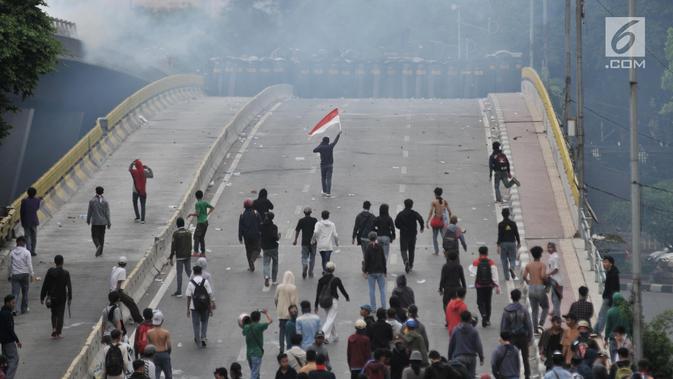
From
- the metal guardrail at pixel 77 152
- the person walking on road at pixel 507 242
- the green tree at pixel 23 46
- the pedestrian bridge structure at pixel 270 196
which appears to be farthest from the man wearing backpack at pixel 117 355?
the metal guardrail at pixel 77 152

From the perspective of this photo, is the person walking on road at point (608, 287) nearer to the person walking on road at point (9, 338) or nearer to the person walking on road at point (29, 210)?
the person walking on road at point (9, 338)

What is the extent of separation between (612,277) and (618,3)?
86652mm

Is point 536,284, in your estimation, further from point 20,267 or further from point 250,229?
point 20,267

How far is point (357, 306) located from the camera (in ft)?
83.5

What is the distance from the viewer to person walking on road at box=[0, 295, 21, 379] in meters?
20.5

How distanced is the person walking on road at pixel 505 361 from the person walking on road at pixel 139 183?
46.2 ft

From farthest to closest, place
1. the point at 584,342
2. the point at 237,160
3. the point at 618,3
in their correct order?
the point at 618,3
the point at 237,160
the point at 584,342

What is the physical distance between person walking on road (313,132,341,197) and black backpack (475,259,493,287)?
10.3 meters

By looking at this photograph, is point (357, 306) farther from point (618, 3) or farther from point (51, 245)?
point (618, 3)

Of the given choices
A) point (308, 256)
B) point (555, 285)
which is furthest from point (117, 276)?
point (555, 285)

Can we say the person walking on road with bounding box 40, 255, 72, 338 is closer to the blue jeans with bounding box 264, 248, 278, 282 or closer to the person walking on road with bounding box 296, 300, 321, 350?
the blue jeans with bounding box 264, 248, 278, 282

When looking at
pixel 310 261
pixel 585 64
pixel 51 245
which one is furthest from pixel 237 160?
pixel 585 64

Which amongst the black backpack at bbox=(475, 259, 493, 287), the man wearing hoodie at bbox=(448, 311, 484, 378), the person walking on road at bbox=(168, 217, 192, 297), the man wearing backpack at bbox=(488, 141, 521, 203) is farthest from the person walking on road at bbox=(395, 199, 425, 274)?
the man wearing hoodie at bbox=(448, 311, 484, 378)

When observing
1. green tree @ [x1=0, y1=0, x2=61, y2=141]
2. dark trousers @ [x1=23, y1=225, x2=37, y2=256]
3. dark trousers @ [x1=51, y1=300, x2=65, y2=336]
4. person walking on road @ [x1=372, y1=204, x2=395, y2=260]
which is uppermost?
green tree @ [x1=0, y1=0, x2=61, y2=141]
